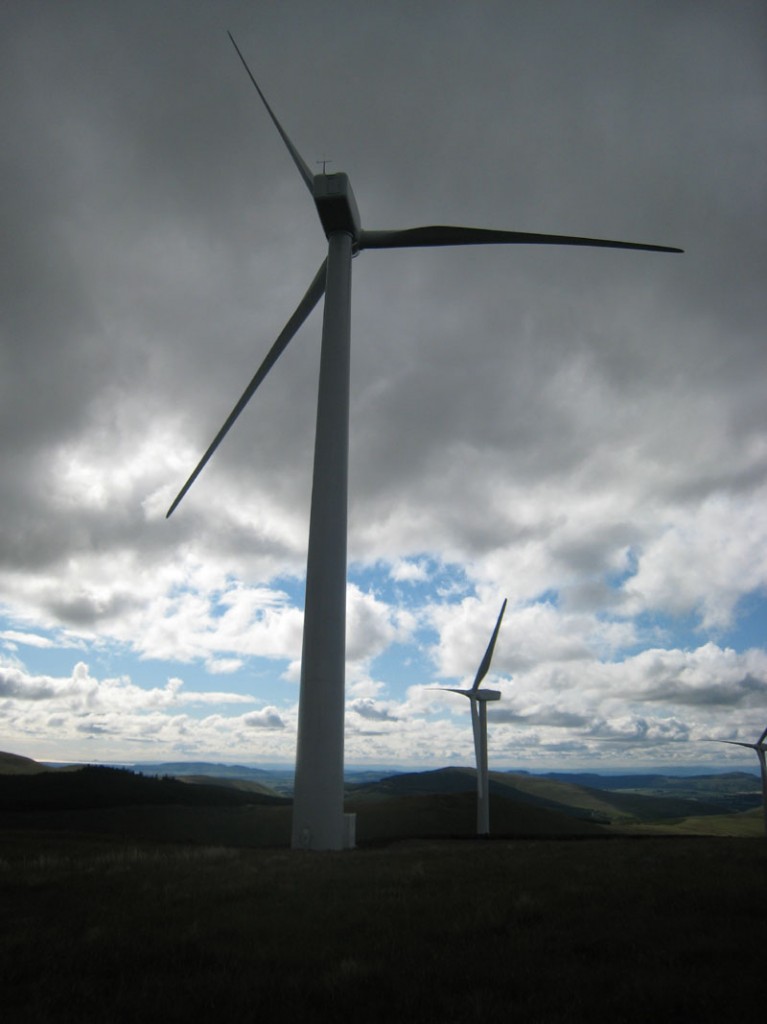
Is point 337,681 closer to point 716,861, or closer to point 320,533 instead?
point 320,533

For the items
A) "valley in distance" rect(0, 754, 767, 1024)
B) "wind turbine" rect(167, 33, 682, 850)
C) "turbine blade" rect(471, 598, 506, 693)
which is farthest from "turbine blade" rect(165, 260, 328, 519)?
"turbine blade" rect(471, 598, 506, 693)

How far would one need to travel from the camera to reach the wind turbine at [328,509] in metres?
24.3

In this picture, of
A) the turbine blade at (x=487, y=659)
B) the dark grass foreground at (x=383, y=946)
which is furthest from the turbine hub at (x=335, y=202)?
the turbine blade at (x=487, y=659)

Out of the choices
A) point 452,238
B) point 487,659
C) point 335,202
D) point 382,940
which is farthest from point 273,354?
point 487,659

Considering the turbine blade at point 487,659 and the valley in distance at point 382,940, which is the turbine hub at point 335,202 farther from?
the turbine blade at point 487,659

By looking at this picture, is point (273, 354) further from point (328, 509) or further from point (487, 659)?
point (487, 659)

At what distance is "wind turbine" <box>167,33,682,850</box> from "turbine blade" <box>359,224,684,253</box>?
62mm

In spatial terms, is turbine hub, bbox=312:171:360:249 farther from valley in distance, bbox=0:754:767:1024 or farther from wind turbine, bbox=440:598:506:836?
wind turbine, bbox=440:598:506:836

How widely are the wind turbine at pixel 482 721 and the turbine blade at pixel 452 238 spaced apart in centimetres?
4258

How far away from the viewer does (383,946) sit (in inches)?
365

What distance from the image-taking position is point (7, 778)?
130 metres

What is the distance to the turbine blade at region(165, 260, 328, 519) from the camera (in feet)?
107

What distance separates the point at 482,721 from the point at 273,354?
50610 mm

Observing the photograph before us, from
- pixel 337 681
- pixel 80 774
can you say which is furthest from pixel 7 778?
pixel 337 681
